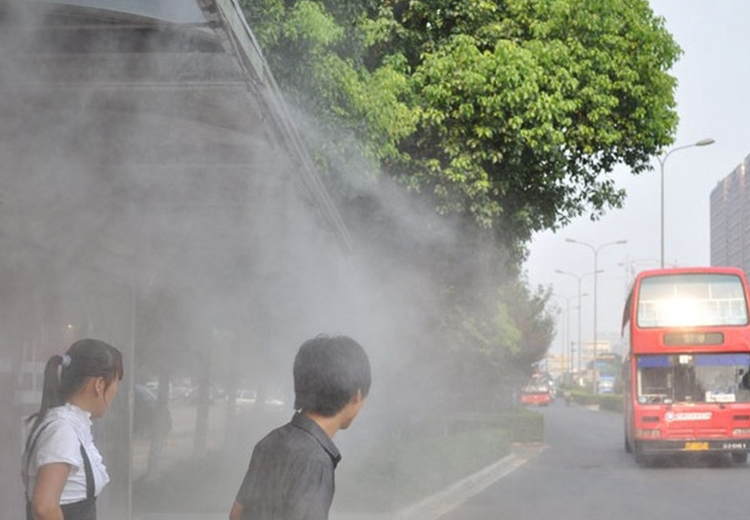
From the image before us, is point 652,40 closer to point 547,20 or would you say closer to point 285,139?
point 547,20

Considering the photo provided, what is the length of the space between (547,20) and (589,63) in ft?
2.54

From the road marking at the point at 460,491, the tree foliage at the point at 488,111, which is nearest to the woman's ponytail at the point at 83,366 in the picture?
the road marking at the point at 460,491

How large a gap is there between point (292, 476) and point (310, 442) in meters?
0.09

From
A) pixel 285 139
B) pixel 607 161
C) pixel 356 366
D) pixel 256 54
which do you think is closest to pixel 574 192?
pixel 607 161

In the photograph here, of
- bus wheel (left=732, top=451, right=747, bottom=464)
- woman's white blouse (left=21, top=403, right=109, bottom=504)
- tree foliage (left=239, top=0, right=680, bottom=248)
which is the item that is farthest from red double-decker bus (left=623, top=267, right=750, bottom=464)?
woman's white blouse (left=21, top=403, right=109, bottom=504)

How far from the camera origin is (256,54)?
20.4 feet

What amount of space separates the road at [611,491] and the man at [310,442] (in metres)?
10.6

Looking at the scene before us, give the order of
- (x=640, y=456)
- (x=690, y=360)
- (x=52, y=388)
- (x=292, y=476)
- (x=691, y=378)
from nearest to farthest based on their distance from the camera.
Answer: (x=292, y=476)
(x=52, y=388)
(x=690, y=360)
(x=691, y=378)
(x=640, y=456)

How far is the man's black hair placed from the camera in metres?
3.23

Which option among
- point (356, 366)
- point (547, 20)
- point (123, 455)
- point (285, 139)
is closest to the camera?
point (356, 366)

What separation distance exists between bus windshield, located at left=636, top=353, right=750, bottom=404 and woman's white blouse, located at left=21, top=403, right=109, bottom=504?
18.5 m

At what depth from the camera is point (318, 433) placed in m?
3.18

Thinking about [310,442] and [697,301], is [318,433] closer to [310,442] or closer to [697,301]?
[310,442]

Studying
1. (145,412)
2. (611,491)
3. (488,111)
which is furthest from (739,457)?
(145,412)
